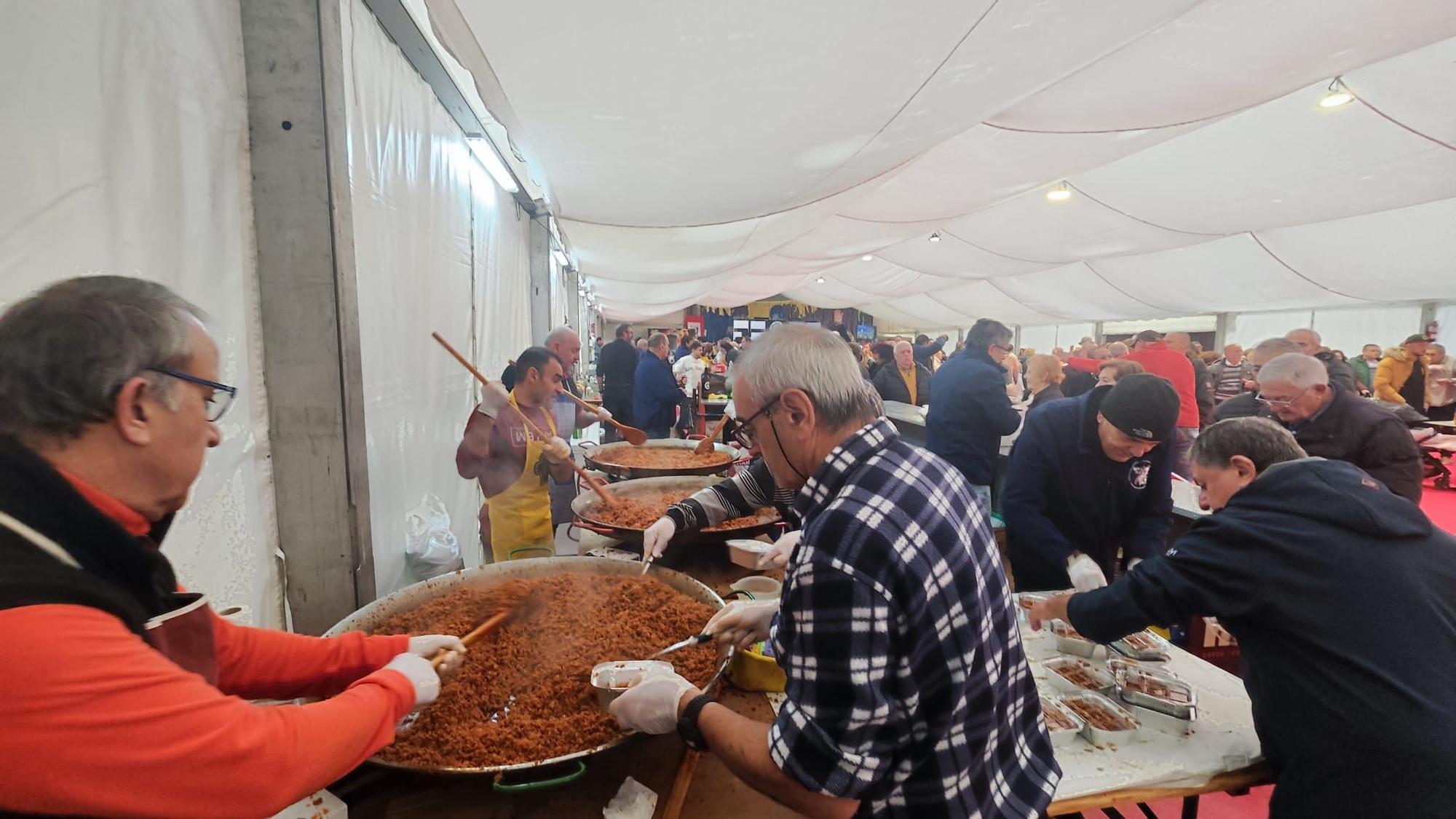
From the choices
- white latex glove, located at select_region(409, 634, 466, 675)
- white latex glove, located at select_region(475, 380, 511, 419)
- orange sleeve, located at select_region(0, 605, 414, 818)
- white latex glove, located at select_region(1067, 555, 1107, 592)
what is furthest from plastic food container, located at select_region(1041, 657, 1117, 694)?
white latex glove, located at select_region(475, 380, 511, 419)

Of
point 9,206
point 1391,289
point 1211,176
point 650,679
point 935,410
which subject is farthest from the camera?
point 1391,289


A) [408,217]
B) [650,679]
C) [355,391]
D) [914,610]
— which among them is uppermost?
[408,217]

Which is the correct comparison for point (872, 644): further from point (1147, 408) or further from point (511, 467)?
point (511, 467)

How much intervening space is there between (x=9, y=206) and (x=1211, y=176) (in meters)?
8.32

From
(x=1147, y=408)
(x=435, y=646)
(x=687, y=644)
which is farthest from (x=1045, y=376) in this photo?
(x=435, y=646)

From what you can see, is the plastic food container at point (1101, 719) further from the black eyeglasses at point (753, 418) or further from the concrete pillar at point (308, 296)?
the concrete pillar at point (308, 296)

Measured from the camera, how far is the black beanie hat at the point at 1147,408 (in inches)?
90.6

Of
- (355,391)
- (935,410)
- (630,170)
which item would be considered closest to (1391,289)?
(935,410)

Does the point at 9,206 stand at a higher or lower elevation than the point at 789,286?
lower

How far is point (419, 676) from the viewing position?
1.19m

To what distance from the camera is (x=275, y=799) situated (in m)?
0.78

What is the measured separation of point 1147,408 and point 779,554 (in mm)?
1556

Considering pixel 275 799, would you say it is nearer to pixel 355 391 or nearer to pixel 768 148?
pixel 355 391

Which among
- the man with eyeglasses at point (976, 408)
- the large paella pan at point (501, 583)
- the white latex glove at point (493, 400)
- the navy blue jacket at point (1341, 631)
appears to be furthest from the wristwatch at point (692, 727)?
the man with eyeglasses at point (976, 408)
